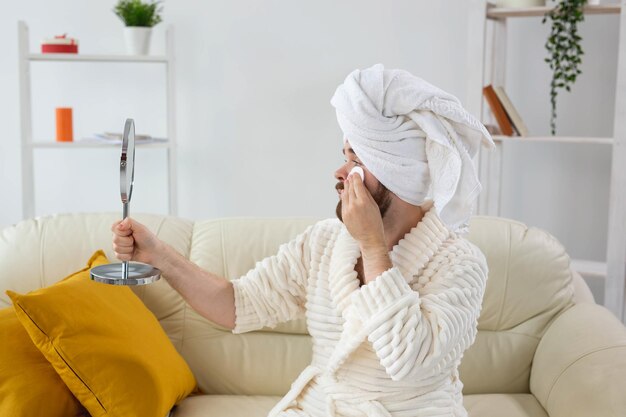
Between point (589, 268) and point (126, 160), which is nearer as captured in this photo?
point (126, 160)

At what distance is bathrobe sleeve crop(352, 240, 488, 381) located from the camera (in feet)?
5.11

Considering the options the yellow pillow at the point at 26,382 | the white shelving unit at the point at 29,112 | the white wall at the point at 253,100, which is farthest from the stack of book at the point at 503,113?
the yellow pillow at the point at 26,382

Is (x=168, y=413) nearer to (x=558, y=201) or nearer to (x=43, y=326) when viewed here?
(x=43, y=326)

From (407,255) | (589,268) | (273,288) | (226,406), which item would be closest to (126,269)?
(273,288)

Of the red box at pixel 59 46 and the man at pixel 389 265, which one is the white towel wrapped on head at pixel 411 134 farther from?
the red box at pixel 59 46

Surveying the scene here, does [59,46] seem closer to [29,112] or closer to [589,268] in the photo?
[29,112]

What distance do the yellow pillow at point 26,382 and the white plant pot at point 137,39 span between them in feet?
6.02

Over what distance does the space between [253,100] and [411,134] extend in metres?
2.50

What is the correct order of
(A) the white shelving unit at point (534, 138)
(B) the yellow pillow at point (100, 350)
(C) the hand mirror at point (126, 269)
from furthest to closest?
(A) the white shelving unit at point (534, 138)
(B) the yellow pillow at point (100, 350)
(C) the hand mirror at point (126, 269)

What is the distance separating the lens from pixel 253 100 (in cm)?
412

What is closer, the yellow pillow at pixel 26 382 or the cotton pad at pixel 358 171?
the cotton pad at pixel 358 171

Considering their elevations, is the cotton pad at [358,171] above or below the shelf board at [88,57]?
below

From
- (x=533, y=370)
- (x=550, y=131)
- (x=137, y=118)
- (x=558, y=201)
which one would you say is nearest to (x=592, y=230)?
(x=558, y=201)

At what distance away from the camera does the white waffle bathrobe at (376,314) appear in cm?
158
